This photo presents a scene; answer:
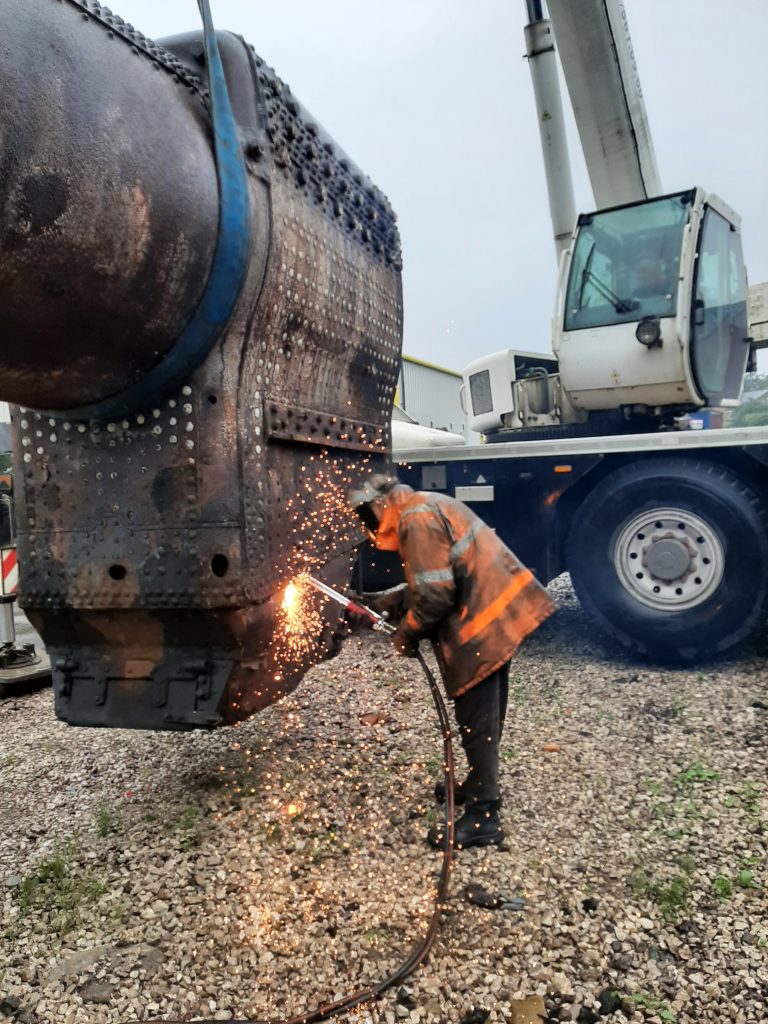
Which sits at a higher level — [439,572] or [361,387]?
[361,387]

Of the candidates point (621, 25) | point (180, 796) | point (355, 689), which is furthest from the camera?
point (621, 25)

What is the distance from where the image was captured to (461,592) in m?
3.20

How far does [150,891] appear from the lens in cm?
278

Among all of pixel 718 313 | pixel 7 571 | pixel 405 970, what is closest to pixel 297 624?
pixel 405 970

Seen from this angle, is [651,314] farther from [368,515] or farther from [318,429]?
[318,429]

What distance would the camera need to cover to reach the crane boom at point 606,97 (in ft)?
21.1

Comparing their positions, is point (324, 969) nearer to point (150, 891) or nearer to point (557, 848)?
point (150, 891)

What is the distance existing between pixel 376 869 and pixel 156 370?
2.06 meters

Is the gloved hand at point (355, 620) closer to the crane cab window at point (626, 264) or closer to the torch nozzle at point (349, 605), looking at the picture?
the torch nozzle at point (349, 605)

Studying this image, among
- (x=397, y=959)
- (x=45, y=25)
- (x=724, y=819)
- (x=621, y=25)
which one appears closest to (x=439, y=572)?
(x=397, y=959)

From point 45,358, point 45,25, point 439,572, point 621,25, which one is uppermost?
point 621,25

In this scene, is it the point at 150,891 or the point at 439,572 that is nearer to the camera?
the point at 150,891

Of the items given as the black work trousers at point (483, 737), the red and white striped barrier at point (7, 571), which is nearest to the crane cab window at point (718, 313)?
the black work trousers at point (483, 737)

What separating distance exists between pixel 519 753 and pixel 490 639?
Answer: 1154mm
